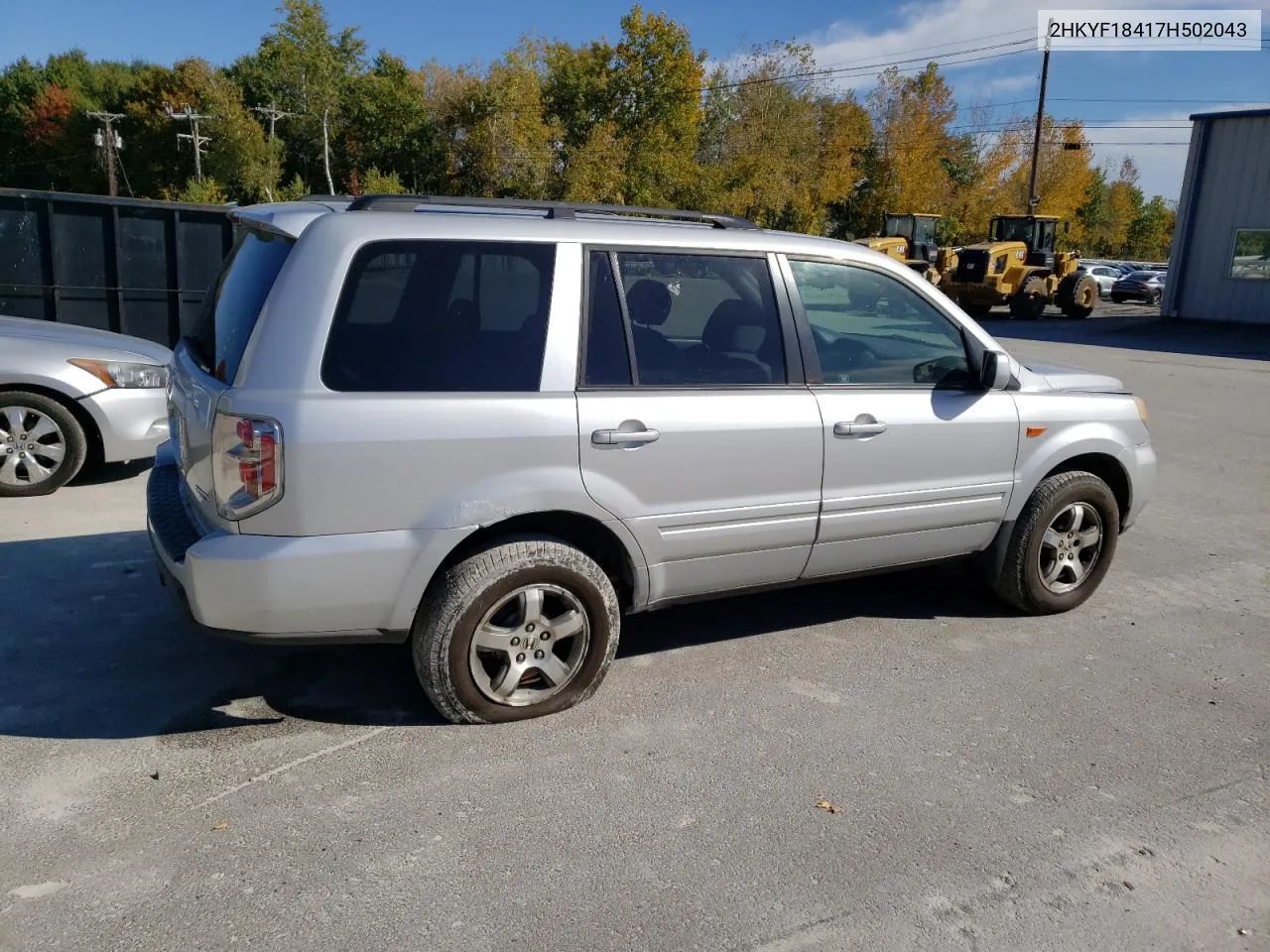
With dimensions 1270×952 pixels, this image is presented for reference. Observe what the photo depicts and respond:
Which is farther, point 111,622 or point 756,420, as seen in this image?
point 111,622

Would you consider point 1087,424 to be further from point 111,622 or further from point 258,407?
point 111,622

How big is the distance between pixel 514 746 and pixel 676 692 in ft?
2.57

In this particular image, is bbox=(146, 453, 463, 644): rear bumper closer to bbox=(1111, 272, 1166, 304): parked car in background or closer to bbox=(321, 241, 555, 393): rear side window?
bbox=(321, 241, 555, 393): rear side window

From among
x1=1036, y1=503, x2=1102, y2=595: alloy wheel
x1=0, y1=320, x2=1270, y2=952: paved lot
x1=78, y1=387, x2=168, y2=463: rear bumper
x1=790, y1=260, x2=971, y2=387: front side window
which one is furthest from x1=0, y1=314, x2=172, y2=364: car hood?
x1=1036, y1=503, x2=1102, y2=595: alloy wheel

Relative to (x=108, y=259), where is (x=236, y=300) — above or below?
above

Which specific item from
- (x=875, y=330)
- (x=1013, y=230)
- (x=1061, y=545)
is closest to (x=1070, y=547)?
(x=1061, y=545)

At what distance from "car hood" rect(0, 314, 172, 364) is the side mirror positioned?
5.12 m

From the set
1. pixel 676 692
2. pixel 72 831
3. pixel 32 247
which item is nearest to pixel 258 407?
pixel 72 831

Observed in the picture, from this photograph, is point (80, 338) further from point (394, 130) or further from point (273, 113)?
point (273, 113)

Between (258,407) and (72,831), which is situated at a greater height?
(258,407)

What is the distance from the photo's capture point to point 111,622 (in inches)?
182

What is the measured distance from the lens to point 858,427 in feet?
13.9

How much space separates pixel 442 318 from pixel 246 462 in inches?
31.5

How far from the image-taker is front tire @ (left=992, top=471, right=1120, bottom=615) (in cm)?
491
